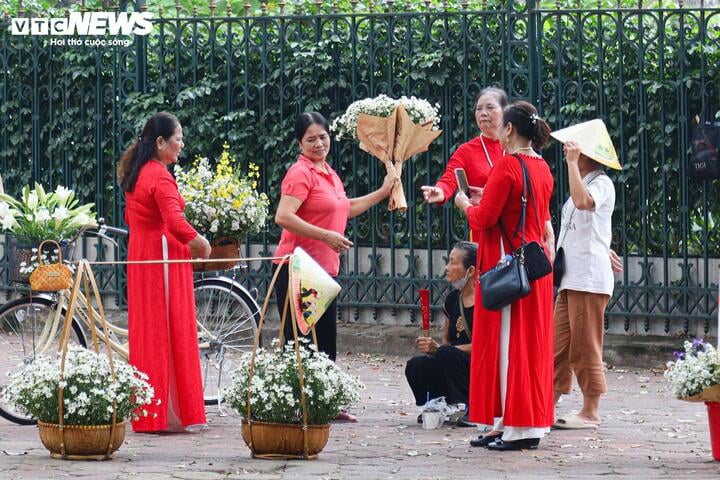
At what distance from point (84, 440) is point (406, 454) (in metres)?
1.67

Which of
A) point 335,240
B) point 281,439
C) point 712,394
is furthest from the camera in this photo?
point 335,240

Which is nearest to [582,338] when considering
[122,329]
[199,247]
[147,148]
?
[199,247]

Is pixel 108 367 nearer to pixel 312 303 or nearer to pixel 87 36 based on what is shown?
pixel 312 303

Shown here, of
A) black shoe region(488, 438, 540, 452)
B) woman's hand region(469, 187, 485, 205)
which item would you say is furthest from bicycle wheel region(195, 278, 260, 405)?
black shoe region(488, 438, 540, 452)

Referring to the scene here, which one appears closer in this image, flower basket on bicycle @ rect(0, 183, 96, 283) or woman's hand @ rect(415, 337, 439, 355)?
flower basket on bicycle @ rect(0, 183, 96, 283)

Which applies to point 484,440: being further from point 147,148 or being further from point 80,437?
point 147,148

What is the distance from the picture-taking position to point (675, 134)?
10.8 metres

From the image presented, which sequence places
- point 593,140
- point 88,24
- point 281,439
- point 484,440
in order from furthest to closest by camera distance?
point 88,24, point 593,140, point 484,440, point 281,439

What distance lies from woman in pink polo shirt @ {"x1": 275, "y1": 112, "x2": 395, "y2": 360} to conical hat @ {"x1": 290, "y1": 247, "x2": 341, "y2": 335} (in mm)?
1015

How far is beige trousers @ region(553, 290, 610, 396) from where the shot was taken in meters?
8.20

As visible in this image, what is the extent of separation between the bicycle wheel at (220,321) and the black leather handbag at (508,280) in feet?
7.53

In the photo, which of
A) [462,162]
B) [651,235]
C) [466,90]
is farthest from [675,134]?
[462,162]

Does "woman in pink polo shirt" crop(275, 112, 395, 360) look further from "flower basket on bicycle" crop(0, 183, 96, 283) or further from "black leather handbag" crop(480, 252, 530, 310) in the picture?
"black leather handbag" crop(480, 252, 530, 310)

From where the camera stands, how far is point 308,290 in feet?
24.2
